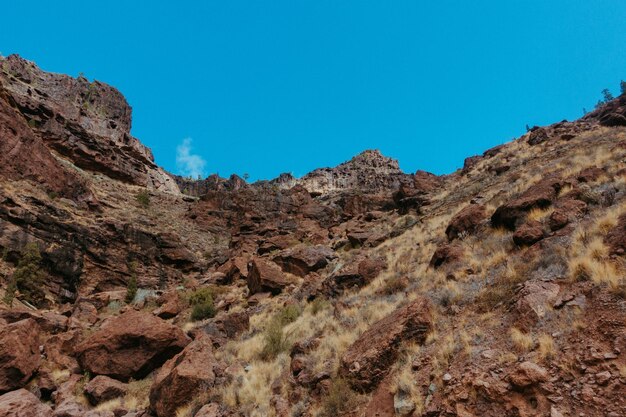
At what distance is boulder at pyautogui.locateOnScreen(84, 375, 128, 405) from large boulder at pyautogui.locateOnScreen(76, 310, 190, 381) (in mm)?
487

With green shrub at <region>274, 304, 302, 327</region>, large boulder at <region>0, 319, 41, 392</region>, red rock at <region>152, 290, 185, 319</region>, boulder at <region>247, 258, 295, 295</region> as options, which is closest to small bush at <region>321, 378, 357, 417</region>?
green shrub at <region>274, 304, 302, 327</region>

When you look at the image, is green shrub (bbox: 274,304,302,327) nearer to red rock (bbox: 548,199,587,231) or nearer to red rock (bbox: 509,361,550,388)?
red rock (bbox: 548,199,587,231)

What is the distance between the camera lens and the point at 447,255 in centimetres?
1135

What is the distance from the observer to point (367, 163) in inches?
3679

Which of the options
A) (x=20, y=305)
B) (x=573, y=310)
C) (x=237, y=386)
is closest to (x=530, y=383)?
(x=573, y=310)

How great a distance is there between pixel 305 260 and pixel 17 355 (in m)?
13.5

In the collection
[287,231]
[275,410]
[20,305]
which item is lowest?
[275,410]

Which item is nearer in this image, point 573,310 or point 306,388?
point 573,310

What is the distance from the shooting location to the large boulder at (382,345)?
22.0 feet

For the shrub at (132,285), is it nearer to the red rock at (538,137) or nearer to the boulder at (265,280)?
the boulder at (265,280)

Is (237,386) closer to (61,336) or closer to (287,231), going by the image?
(61,336)

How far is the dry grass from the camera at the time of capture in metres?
5.25

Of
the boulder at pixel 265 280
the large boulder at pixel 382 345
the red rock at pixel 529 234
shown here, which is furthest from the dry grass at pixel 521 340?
the boulder at pixel 265 280

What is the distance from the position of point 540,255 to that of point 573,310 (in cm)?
275
